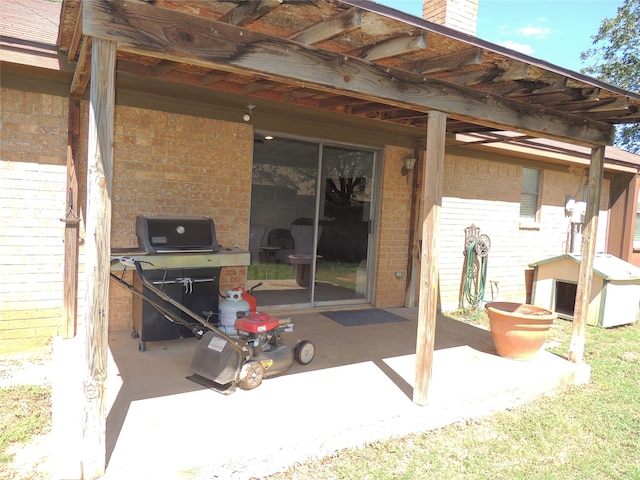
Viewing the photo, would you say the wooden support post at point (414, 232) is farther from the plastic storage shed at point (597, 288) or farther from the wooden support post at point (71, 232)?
the wooden support post at point (71, 232)

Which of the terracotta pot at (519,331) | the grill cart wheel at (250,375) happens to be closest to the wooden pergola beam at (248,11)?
the grill cart wheel at (250,375)

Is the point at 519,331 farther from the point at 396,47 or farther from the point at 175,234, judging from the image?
the point at 175,234

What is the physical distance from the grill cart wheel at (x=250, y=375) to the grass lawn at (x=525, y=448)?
0.77m

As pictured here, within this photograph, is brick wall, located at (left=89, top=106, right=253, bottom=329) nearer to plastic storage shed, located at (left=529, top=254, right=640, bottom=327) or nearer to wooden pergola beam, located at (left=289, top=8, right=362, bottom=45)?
wooden pergola beam, located at (left=289, top=8, right=362, bottom=45)

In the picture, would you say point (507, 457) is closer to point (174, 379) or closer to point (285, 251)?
point (174, 379)

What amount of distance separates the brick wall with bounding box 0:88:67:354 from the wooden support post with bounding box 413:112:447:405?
3.18 m

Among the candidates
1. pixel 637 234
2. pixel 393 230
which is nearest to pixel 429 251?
pixel 393 230

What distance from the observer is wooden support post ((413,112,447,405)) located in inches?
132

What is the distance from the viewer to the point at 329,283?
6.19 m

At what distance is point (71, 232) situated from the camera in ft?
13.6

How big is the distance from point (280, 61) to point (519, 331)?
3212 millimetres

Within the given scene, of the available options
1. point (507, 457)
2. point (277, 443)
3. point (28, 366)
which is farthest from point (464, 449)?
point (28, 366)

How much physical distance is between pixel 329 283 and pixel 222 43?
404cm

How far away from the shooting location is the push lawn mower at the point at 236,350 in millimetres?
3262
